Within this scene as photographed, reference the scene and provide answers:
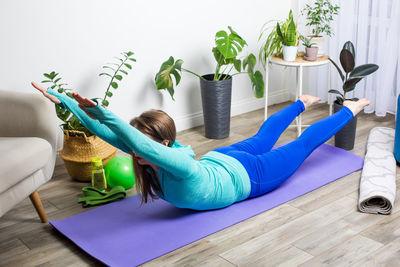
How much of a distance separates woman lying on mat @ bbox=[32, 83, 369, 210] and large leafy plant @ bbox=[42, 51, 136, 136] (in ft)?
2.02

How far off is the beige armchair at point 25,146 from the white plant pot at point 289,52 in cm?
157

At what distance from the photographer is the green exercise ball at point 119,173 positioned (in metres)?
2.51

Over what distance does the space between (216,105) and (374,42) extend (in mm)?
1198

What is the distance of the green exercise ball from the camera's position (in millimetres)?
2506

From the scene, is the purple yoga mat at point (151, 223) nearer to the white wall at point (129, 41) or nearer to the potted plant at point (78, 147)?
the potted plant at point (78, 147)

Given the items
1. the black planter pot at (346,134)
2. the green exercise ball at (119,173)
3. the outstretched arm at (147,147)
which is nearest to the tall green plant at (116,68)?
the green exercise ball at (119,173)

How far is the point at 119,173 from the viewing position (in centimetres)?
251

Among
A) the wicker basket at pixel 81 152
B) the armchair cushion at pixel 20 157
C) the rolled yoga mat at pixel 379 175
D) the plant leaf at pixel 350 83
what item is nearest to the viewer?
the armchair cushion at pixel 20 157

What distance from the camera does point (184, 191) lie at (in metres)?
2.06

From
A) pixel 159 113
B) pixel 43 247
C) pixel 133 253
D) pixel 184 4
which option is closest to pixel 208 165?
pixel 159 113

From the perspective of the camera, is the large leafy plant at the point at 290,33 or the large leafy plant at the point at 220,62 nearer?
the large leafy plant at the point at 220,62

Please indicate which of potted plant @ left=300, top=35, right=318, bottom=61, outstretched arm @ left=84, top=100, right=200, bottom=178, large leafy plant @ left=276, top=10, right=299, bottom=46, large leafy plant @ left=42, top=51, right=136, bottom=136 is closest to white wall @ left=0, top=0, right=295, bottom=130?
large leafy plant @ left=42, top=51, right=136, bottom=136

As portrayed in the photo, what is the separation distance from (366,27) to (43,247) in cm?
253

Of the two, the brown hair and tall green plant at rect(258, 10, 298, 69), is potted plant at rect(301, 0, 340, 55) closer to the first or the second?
tall green plant at rect(258, 10, 298, 69)
